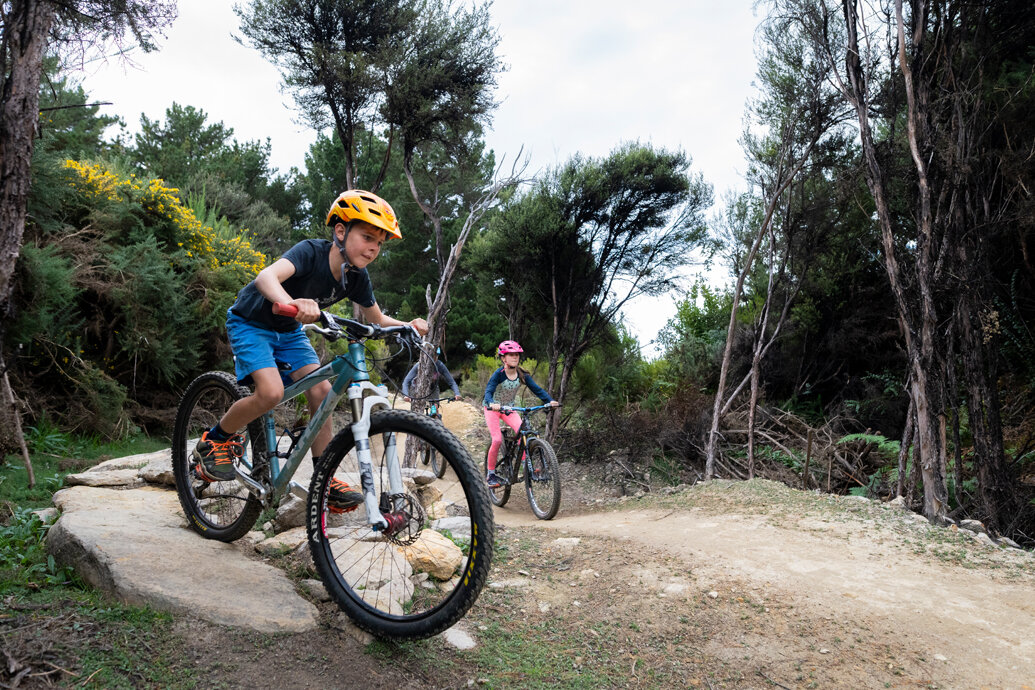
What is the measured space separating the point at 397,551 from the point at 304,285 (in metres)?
1.62

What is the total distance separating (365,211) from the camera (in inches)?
125

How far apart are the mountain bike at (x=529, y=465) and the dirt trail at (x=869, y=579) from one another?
1.59m

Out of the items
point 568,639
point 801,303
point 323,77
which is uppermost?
point 323,77

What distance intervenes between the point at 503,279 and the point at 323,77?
6.13 metres

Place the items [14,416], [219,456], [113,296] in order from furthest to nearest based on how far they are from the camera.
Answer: [113,296] < [14,416] < [219,456]

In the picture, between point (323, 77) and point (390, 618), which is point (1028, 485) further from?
point (323, 77)

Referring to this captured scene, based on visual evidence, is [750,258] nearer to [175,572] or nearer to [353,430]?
[353,430]

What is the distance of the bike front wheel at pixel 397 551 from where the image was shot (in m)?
2.62

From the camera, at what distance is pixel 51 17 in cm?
560

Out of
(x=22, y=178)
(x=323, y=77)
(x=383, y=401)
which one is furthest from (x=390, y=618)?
(x=323, y=77)

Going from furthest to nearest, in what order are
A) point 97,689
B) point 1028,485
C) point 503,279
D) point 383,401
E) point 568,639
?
point 503,279
point 1028,485
point 568,639
point 383,401
point 97,689

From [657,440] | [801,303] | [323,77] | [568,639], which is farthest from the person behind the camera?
[801,303]

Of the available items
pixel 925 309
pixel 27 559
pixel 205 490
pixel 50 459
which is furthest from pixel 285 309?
pixel 925 309

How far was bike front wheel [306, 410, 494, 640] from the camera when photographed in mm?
2621
